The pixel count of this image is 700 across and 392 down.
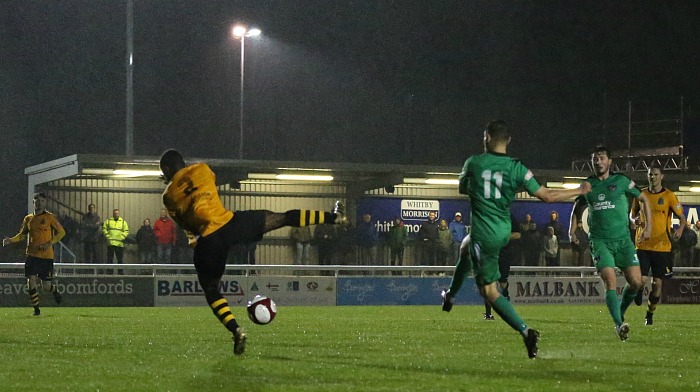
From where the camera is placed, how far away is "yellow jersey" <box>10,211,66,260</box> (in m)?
19.4

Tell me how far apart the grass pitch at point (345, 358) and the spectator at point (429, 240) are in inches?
Answer: 589

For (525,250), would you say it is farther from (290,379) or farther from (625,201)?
(290,379)

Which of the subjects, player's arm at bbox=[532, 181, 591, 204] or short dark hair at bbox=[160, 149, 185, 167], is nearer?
player's arm at bbox=[532, 181, 591, 204]

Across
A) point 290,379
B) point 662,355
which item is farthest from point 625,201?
point 290,379

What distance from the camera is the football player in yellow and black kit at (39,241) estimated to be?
1942cm

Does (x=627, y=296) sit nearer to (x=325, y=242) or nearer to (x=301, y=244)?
(x=325, y=242)

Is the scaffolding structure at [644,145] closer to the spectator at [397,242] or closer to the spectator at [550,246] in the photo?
the spectator at [550,246]

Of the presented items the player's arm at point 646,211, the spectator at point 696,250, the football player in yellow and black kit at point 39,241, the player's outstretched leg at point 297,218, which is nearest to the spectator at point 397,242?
the spectator at point 696,250

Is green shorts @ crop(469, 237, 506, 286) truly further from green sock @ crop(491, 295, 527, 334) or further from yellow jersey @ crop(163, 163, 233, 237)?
yellow jersey @ crop(163, 163, 233, 237)

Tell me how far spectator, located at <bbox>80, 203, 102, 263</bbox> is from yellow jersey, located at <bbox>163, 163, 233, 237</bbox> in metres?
18.9

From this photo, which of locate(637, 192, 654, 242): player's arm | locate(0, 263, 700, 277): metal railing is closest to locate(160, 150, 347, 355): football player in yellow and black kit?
locate(637, 192, 654, 242): player's arm

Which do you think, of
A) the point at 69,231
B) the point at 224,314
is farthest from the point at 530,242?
the point at 224,314

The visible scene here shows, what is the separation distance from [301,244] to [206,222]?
67.6 ft

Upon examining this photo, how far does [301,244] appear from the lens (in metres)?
30.7
